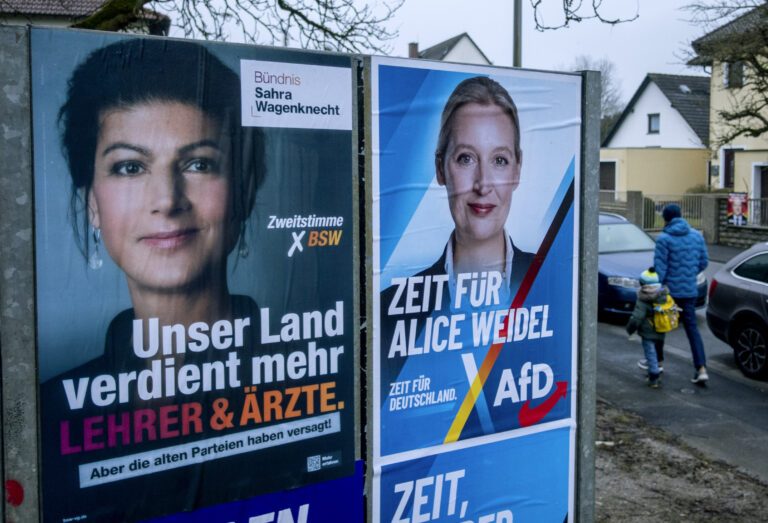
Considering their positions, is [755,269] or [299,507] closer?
[299,507]

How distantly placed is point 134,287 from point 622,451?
5.04 m

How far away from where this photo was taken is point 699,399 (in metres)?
8.35

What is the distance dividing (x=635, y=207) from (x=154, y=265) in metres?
30.6

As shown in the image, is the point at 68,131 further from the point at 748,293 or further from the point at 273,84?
the point at 748,293

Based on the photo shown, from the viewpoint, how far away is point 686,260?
883 centimetres

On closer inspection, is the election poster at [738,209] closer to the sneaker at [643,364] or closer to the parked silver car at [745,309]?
the parked silver car at [745,309]

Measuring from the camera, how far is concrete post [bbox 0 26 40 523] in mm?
2490

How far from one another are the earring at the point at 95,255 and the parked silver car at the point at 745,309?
27.9ft

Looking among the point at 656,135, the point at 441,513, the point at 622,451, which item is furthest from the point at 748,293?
the point at 656,135

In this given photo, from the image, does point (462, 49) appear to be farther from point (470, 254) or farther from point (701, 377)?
point (470, 254)

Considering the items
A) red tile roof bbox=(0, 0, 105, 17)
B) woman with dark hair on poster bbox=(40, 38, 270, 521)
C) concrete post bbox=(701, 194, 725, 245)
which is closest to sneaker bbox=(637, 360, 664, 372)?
woman with dark hair on poster bbox=(40, 38, 270, 521)

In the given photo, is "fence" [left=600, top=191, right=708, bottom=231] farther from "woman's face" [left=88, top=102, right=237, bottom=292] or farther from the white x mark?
"woman's face" [left=88, top=102, right=237, bottom=292]

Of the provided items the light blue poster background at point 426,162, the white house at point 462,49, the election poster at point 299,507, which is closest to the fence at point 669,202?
the white house at point 462,49

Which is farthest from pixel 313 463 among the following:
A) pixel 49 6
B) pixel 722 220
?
pixel 722 220
